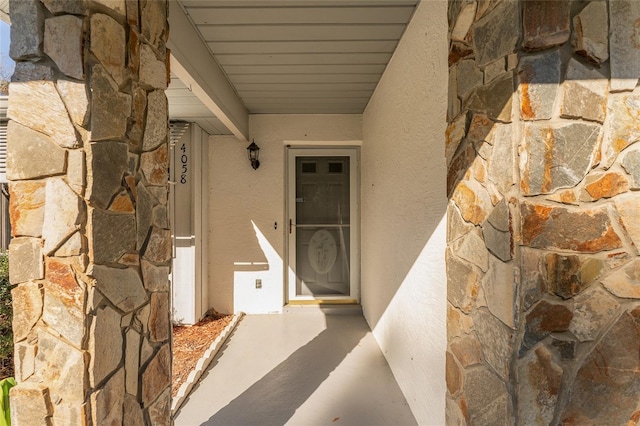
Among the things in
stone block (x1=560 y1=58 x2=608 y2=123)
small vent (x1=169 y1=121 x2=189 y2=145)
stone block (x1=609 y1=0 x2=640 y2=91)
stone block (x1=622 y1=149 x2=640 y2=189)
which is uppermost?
small vent (x1=169 y1=121 x2=189 y2=145)

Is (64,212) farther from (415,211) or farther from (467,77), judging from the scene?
(415,211)

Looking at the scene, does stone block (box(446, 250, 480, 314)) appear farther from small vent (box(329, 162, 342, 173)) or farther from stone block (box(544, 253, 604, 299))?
small vent (box(329, 162, 342, 173))

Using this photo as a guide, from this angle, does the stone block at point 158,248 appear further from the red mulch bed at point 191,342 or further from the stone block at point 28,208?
the red mulch bed at point 191,342

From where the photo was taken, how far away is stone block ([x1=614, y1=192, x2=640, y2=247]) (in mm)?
867

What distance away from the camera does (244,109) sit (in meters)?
3.32

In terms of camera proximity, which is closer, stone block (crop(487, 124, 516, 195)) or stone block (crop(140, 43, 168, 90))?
stone block (crop(487, 124, 516, 195))

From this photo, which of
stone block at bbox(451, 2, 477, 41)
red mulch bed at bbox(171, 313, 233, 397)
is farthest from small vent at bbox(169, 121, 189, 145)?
stone block at bbox(451, 2, 477, 41)

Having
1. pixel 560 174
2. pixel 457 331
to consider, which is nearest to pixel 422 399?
pixel 457 331

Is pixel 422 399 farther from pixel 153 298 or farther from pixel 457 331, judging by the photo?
pixel 153 298

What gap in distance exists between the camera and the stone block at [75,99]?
958 mm

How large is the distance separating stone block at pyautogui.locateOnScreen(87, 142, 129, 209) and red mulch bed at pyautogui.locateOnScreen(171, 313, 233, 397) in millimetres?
1740

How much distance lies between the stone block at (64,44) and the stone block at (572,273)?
167 centimetres

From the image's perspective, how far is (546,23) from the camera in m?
0.89

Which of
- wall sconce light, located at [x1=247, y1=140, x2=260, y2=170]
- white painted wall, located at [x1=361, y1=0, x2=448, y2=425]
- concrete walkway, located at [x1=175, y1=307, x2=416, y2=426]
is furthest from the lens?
wall sconce light, located at [x1=247, y1=140, x2=260, y2=170]
